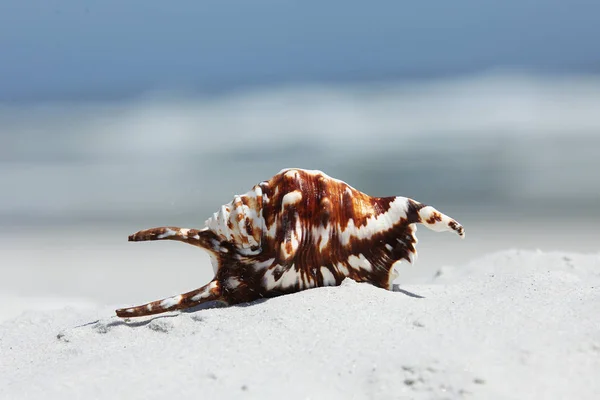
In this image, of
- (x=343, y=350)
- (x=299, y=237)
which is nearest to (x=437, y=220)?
(x=299, y=237)

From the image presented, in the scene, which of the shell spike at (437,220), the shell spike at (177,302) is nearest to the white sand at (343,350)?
the shell spike at (177,302)

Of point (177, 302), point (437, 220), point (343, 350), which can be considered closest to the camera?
point (343, 350)

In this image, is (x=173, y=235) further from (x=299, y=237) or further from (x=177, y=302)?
(x=299, y=237)

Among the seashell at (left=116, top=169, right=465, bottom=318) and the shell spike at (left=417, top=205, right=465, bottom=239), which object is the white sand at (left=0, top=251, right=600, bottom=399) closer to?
the seashell at (left=116, top=169, right=465, bottom=318)

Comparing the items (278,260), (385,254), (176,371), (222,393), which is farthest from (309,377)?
(385,254)

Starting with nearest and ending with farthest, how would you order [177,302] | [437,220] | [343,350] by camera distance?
[343,350] → [177,302] → [437,220]

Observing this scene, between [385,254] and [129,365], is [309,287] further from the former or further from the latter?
[129,365]

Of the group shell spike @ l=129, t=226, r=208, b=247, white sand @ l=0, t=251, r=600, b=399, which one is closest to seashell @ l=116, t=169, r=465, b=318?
shell spike @ l=129, t=226, r=208, b=247

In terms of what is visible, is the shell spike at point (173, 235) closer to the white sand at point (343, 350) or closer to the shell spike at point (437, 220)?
the white sand at point (343, 350)
